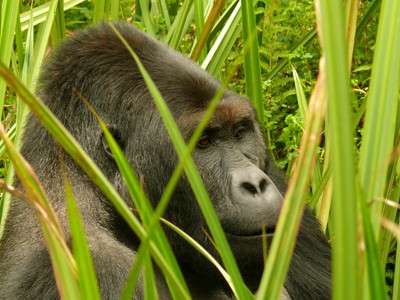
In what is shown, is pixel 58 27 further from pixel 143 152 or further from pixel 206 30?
pixel 143 152

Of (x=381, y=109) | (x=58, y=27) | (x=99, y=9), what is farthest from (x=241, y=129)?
(x=381, y=109)

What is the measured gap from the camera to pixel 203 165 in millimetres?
3354

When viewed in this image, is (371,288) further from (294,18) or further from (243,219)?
(294,18)

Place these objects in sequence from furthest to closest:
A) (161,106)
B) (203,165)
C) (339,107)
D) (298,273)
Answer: (298,273)
(203,165)
(161,106)
(339,107)

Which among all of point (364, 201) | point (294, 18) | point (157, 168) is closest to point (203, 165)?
point (157, 168)

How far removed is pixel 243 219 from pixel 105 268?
467 mm

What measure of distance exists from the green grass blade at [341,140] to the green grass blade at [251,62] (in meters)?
1.84

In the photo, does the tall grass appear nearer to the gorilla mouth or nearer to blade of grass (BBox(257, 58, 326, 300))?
blade of grass (BBox(257, 58, 326, 300))

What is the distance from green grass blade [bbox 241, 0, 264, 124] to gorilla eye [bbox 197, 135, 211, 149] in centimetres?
35

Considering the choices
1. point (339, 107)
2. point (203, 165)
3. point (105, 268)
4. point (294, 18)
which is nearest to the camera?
point (339, 107)

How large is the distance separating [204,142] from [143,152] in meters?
0.22

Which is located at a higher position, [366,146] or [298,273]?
[366,146]

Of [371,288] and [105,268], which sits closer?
[371,288]

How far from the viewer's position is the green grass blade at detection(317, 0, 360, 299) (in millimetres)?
1505
